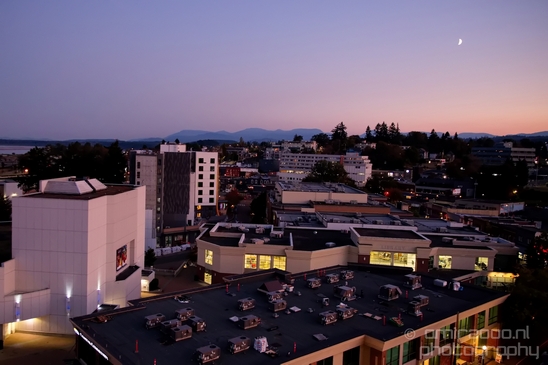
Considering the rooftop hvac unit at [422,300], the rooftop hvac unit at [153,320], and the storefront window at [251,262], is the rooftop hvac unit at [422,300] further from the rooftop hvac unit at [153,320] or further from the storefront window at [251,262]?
the storefront window at [251,262]

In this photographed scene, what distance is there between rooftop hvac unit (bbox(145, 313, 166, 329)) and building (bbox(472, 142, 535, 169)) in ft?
344

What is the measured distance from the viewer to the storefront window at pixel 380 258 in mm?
24567

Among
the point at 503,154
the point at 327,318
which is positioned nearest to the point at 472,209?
the point at 327,318

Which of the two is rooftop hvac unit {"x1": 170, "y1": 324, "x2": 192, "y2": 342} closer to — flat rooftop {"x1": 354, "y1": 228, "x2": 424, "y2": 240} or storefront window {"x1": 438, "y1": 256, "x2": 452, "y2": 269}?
flat rooftop {"x1": 354, "y1": 228, "x2": 424, "y2": 240}

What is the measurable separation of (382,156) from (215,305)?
303ft

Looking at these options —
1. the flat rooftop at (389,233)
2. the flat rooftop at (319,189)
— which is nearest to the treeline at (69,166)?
the flat rooftop at (319,189)

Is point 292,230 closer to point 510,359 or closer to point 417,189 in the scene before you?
point 510,359

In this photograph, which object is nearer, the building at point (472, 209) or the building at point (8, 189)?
the building at point (8, 189)

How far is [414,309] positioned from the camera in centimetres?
1470

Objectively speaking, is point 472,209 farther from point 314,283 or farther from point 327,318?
point 327,318

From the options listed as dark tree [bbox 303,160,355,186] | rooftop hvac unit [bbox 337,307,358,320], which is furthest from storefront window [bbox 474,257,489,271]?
dark tree [bbox 303,160,355,186]

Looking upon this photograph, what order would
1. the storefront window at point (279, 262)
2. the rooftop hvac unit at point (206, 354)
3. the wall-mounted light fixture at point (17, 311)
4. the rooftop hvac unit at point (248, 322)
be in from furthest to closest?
the storefront window at point (279, 262), the wall-mounted light fixture at point (17, 311), the rooftop hvac unit at point (248, 322), the rooftop hvac unit at point (206, 354)

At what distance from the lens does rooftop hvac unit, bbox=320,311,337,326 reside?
13.5m

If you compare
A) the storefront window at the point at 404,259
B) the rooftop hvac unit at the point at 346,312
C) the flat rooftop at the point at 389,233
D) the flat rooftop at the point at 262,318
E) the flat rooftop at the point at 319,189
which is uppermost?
the flat rooftop at the point at 319,189
